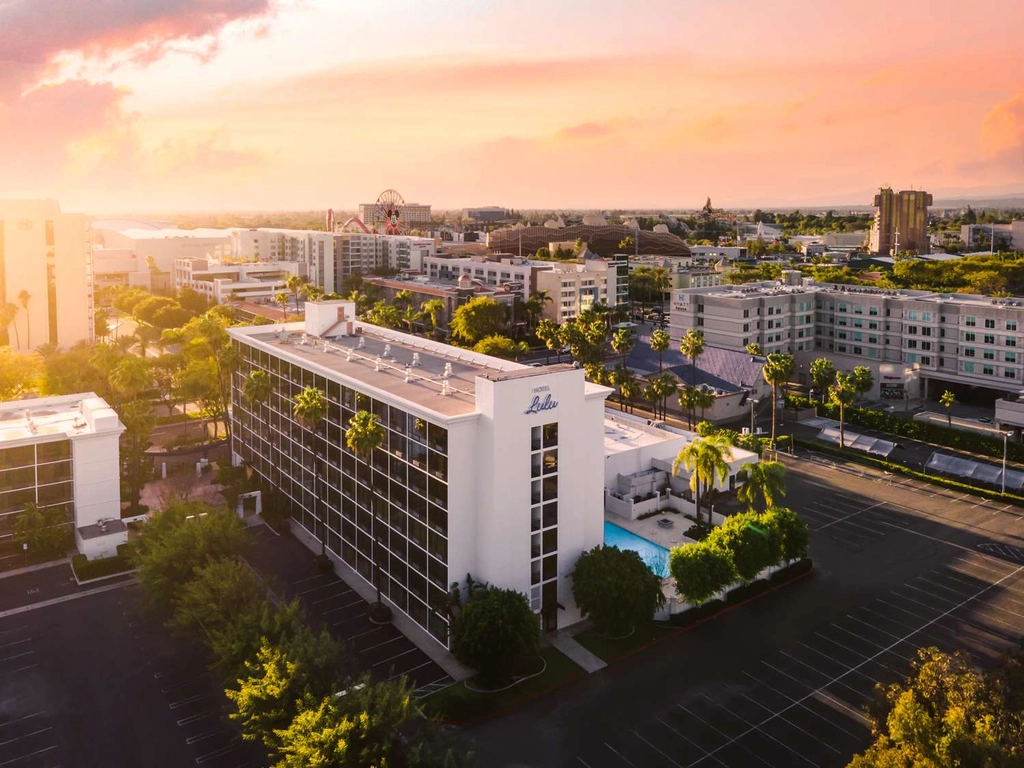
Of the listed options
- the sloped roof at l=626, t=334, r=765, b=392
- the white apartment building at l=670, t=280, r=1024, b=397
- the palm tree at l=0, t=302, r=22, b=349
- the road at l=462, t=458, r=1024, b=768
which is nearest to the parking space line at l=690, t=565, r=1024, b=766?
the road at l=462, t=458, r=1024, b=768

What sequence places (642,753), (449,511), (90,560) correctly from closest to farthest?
1. (642,753)
2. (449,511)
3. (90,560)

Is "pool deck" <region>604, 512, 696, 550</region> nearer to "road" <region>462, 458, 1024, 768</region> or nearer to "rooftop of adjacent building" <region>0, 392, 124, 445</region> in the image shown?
"road" <region>462, 458, 1024, 768</region>

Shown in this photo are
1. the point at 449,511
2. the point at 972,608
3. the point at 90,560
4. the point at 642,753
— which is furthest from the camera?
the point at 90,560

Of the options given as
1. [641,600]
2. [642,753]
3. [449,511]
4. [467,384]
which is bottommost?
[642,753]

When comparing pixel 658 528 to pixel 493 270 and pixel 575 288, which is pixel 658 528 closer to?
pixel 575 288

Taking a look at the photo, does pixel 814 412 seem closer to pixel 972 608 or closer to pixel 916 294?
pixel 916 294

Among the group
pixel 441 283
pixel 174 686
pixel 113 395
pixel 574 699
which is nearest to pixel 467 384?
pixel 574 699
